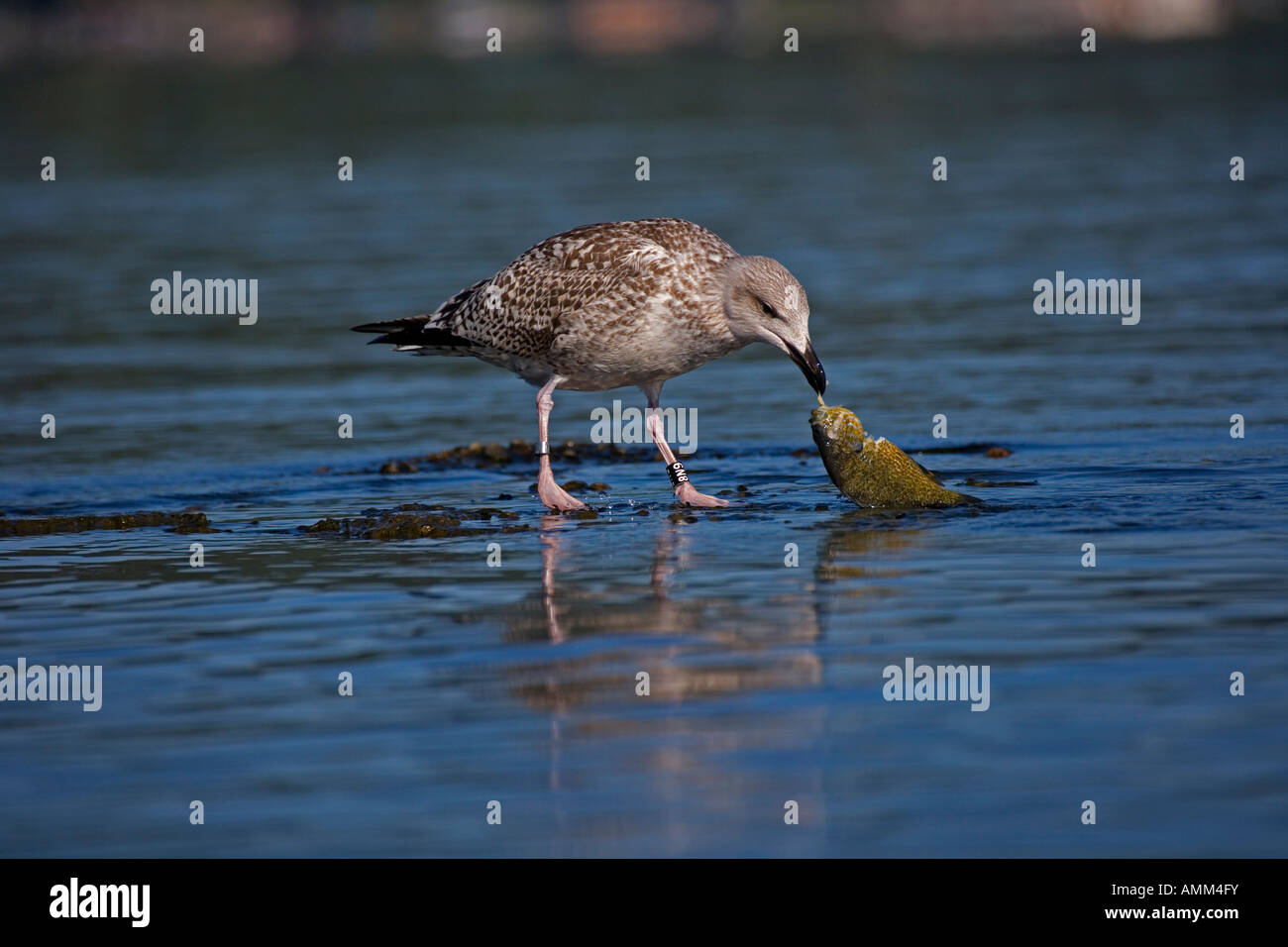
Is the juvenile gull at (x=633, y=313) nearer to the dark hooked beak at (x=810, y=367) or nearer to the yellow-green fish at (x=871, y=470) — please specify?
the dark hooked beak at (x=810, y=367)

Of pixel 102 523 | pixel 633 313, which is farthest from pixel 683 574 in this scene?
pixel 102 523

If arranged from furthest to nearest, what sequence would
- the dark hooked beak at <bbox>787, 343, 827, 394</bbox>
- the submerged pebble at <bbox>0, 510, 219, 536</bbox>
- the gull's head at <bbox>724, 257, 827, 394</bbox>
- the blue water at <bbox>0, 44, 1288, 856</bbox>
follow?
the submerged pebble at <bbox>0, 510, 219, 536</bbox>
the gull's head at <bbox>724, 257, 827, 394</bbox>
the dark hooked beak at <bbox>787, 343, 827, 394</bbox>
the blue water at <bbox>0, 44, 1288, 856</bbox>

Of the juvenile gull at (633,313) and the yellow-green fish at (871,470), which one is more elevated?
the juvenile gull at (633,313)

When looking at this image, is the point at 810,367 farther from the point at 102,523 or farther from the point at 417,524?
the point at 102,523

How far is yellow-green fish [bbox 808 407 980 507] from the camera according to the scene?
12523 mm

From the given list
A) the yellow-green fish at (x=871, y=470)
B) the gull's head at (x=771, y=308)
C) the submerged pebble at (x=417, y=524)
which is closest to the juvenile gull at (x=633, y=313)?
the gull's head at (x=771, y=308)

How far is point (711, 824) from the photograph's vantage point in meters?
7.00

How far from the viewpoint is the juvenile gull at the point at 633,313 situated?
12906 millimetres

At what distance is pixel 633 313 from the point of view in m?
13.2

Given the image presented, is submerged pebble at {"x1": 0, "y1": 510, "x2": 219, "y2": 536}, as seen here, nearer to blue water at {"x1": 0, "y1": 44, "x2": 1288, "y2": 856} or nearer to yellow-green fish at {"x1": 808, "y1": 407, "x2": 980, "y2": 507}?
blue water at {"x1": 0, "y1": 44, "x2": 1288, "y2": 856}

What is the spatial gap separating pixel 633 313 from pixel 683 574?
275 centimetres

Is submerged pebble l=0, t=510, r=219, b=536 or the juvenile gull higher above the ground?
the juvenile gull

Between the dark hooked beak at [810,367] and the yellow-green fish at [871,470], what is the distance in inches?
8.0

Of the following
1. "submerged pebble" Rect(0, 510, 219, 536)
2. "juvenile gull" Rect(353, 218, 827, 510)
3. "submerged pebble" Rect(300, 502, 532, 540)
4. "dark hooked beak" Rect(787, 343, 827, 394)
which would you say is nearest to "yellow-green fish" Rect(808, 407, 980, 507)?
"dark hooked beak" Rect(787, 343, 827, 394)
